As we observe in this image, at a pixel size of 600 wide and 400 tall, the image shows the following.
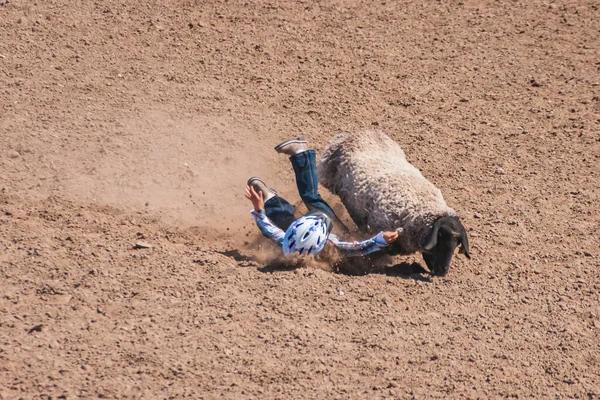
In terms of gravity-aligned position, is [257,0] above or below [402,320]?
above

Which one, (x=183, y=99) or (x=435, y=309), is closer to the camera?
(x=435, y=309)

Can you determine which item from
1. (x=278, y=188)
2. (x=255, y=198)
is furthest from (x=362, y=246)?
(x=278, y=188)

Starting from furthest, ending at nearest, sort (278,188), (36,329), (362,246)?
(278,188), (362,246), (36,329)

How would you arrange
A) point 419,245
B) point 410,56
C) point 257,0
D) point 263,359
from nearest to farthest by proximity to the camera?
1. point 263,359
2. point 419,245
3. point 410,56
4. point 257,0

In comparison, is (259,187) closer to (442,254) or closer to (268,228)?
(268,228)

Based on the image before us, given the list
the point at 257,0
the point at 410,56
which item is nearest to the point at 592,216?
the point at 410,56

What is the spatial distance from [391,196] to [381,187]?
15 cm

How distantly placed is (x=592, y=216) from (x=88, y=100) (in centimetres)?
577

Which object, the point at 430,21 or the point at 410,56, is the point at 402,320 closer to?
the point at 410,56

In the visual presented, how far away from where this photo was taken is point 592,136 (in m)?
9.09

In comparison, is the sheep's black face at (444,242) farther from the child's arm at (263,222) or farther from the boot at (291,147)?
the boot at (291,147)

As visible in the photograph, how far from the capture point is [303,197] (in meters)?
7.35

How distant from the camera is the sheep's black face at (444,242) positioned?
22.0 feet

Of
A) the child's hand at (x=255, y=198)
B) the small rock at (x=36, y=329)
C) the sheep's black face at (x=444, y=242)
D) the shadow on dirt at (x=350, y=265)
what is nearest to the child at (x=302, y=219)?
the child's hand at (x=255, y=198)
